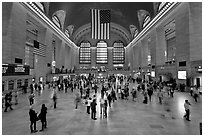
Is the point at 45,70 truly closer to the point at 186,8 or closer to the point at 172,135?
the point at 186,8

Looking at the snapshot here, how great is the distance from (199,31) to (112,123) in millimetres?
17178

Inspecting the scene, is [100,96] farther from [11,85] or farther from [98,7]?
[98,7]

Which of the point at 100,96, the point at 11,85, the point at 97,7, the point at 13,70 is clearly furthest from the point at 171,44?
the point at 11,85

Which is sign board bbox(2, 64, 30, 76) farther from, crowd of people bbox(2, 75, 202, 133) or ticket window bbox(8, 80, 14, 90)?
crowd of people bbox(2, 75, 202, 133)

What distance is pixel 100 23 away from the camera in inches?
1141

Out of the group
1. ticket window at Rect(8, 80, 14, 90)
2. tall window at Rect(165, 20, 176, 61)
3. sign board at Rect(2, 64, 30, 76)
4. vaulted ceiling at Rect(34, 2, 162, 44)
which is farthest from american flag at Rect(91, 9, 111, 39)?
ticket window at Rect(8, 80, 14, 90)

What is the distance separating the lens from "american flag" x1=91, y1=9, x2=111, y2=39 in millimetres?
28234

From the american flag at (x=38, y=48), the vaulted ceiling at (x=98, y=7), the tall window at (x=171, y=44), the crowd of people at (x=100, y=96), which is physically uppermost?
the vaulted ceiling at (x=98, y=7)

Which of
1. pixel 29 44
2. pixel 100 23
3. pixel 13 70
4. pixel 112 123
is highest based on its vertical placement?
pixel 100 23

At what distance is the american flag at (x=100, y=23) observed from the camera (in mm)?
28234

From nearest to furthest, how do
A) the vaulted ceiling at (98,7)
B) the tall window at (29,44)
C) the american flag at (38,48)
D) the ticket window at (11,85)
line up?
the ticket window at (11,85), the american flag at (38,48), the vaulted ceiling at (98,7), the tall window at (29,44)

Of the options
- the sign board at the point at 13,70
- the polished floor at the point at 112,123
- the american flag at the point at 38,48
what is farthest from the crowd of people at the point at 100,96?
the american flag at the point at 38,48

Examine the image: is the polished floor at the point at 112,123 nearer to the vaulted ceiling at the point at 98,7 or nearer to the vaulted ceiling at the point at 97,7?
the vaulted ceiling at the point at 98,7

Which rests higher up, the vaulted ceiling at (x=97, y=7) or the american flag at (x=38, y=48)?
the vaulted ceiling at (x=97, y=7)
